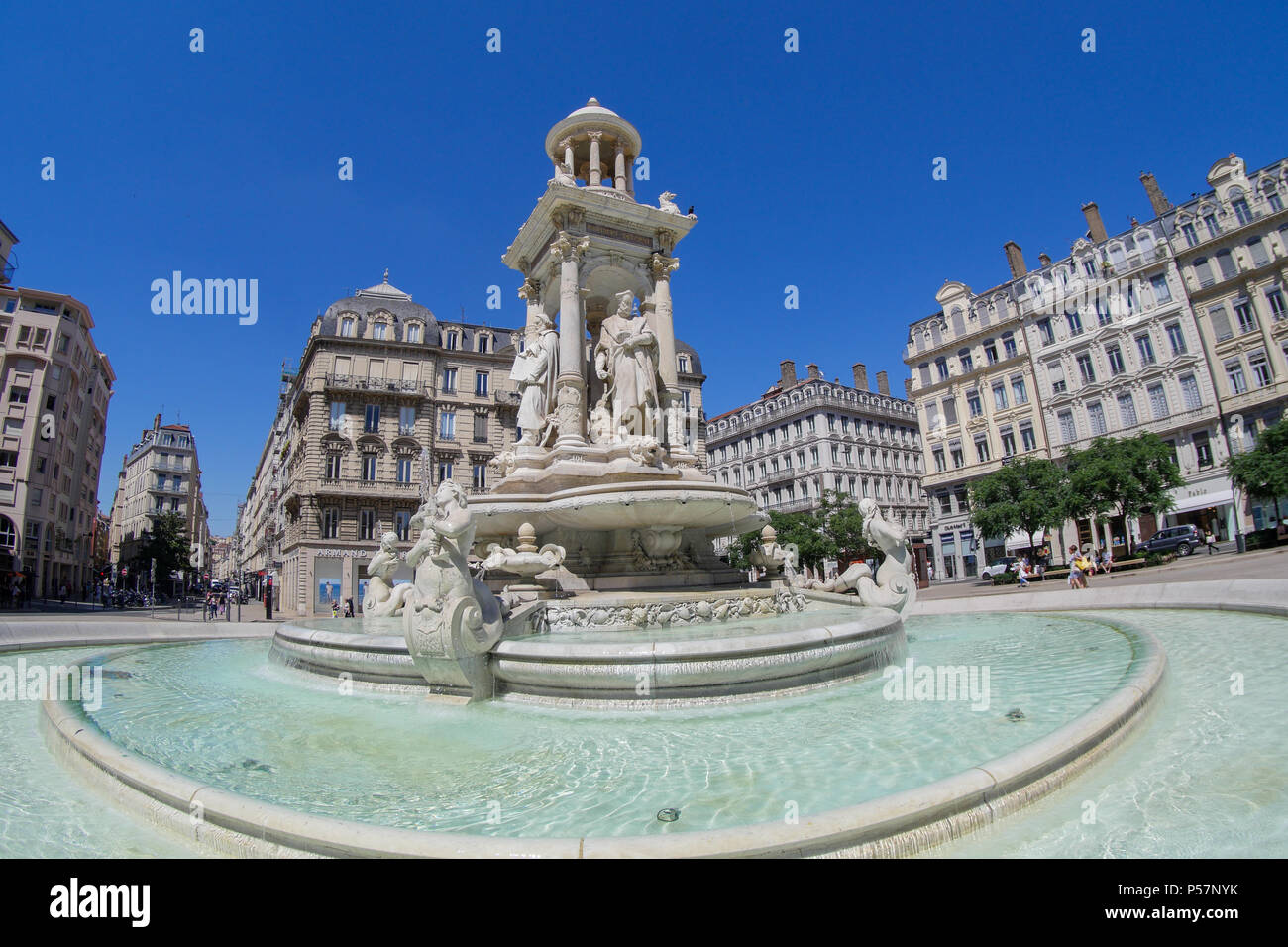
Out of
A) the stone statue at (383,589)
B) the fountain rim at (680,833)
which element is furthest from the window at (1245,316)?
the stone statue at (383,589)

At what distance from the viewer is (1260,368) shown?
119ft

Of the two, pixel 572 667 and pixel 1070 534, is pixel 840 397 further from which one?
pixel 572 667

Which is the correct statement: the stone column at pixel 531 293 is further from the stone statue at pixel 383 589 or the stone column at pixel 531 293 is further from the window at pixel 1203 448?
the window at pixel 1203 448

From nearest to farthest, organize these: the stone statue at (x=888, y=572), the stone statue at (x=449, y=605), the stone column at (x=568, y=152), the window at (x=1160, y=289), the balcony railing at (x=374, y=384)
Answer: the stone statue at (x=449, y=605) → the stone statue at (x=888, y=572) → the stone column at (x=568, y=152) → the balcony railing at (x=374, y=384) → the window at (x=1160, y=289)

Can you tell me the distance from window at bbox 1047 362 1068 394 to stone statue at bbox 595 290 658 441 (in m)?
44.5

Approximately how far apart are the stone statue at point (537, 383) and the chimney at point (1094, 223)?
160 feet

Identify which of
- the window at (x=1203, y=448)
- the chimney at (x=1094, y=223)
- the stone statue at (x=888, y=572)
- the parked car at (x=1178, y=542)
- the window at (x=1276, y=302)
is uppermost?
the chimney at (x=1094, y=223)

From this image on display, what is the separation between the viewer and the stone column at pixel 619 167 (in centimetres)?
1306

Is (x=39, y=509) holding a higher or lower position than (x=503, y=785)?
higher

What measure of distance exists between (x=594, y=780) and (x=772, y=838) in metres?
1.43
